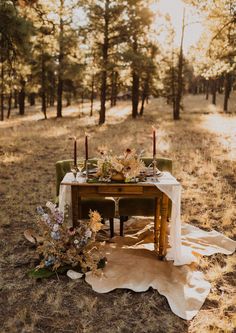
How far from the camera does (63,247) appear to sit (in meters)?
6.07

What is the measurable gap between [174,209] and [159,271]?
104cm

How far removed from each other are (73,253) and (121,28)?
2012 centimetres

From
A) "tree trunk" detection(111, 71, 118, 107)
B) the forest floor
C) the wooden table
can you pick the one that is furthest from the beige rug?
"tree trunk" detection(111, 71, 118, 107)

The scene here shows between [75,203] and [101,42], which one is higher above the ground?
[101,42]

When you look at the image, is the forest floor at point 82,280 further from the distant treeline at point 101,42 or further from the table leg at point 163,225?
the distant treeline at point 101,42

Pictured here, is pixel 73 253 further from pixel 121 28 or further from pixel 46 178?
pixel 121 28

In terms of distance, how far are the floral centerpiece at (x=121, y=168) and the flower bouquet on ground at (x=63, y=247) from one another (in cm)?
70

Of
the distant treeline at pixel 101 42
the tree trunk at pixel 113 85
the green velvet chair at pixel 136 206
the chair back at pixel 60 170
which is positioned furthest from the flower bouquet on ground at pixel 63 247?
the tree trunk at pixel 113 85

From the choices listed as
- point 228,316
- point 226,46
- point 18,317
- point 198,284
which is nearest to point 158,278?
point 198,284

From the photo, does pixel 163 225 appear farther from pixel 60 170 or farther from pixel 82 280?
pixel 60 170

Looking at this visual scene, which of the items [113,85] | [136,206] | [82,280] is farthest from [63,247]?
[113,85]

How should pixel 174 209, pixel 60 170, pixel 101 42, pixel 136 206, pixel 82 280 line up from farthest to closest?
pixel 101 42 → pixel 60 170 → pixel 136 206 → pixel 174 209 → pixel 82 280

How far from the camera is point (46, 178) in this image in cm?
1225

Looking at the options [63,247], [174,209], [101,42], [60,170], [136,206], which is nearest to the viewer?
[63,247]
